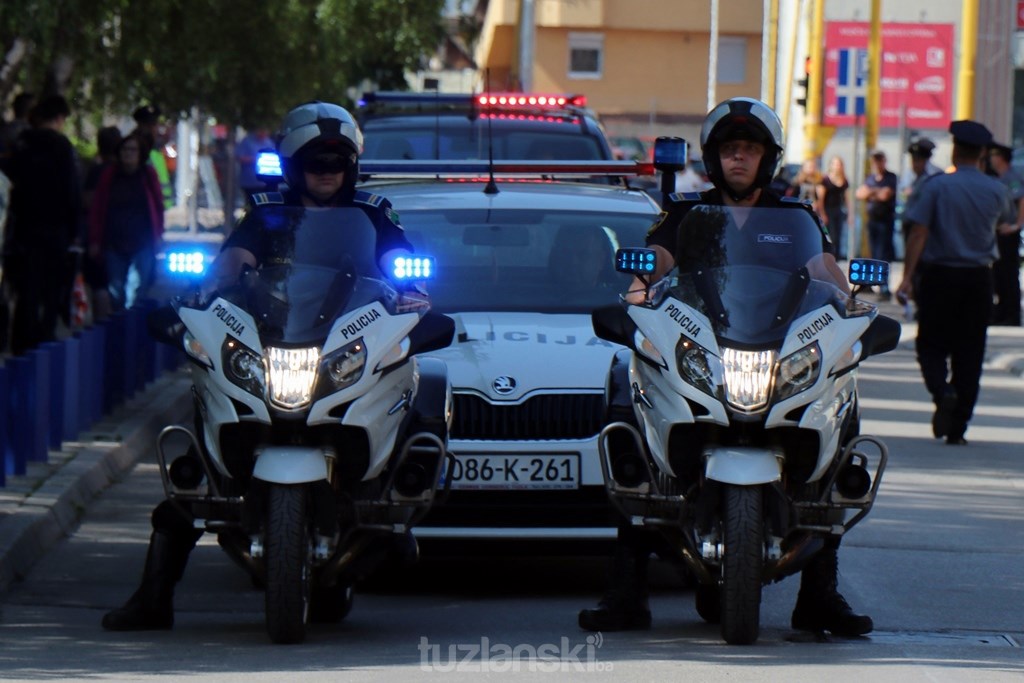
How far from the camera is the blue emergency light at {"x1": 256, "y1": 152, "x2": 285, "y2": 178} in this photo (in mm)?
8676

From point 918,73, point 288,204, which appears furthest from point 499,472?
point 918,73

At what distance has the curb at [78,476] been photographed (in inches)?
368

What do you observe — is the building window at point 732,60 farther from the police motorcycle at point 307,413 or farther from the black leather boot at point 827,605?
the police motorcycle at point 307,413

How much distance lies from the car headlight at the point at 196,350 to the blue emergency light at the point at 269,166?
4.53ft

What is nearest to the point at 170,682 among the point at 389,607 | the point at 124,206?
the point at 389,607

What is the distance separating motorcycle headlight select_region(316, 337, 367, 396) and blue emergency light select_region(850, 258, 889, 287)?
5.40 ft

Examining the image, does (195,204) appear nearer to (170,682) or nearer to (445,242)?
(445,242)

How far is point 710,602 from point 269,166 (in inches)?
94.2

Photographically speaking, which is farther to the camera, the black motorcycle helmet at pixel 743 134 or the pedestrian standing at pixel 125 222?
the pedestrian standing at pixel 125 222

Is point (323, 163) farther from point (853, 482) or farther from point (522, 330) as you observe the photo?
point (853, 482)

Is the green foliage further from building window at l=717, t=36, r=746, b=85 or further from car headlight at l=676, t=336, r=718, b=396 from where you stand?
building window at l=717, t=36, r=746, b=85

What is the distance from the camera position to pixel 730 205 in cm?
771

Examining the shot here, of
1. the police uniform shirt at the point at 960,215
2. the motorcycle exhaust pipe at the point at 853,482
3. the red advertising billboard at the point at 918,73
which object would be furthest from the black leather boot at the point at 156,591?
the red advertising billboard at the point at 918,73

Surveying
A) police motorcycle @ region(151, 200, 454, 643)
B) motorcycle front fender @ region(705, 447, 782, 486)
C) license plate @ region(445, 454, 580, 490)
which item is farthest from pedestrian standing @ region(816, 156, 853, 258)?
motorcycle front fender @ region(705, 447, 782, 486)
